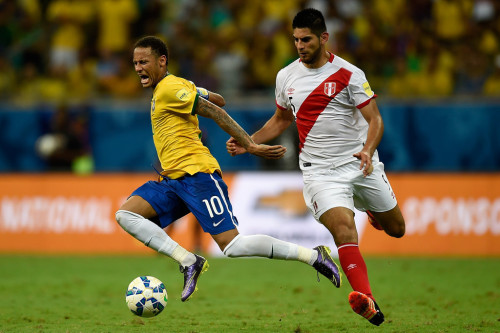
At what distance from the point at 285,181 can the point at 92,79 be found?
222 inches

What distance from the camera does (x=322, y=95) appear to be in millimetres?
8125

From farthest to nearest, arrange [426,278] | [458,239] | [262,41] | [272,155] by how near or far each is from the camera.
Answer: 1. [262,41]
2. [458,239]
3. [426,278]
4. [272,155]

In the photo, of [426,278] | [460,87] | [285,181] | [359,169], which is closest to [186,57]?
[285,181]

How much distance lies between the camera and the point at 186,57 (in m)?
18.3

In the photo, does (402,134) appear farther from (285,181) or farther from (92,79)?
(92,79)

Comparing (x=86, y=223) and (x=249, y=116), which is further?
(x=249, y=116)

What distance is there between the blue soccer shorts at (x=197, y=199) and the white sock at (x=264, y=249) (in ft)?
0.62

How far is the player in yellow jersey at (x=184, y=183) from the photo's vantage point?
311 inches

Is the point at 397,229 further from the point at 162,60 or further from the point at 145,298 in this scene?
the point at 162,60

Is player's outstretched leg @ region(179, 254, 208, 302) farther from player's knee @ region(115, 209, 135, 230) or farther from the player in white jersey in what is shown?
the player in white jersey

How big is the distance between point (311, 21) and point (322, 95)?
74 centimetres

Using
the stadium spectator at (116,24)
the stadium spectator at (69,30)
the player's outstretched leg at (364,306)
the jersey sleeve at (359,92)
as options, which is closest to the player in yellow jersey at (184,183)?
the jersey sleeve at (359,92)

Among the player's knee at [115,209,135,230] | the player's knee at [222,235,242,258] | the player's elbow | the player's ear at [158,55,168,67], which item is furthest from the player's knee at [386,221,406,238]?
the player's ear at [158,55,168,67]

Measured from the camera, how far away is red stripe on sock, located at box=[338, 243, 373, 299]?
7.65 metres
